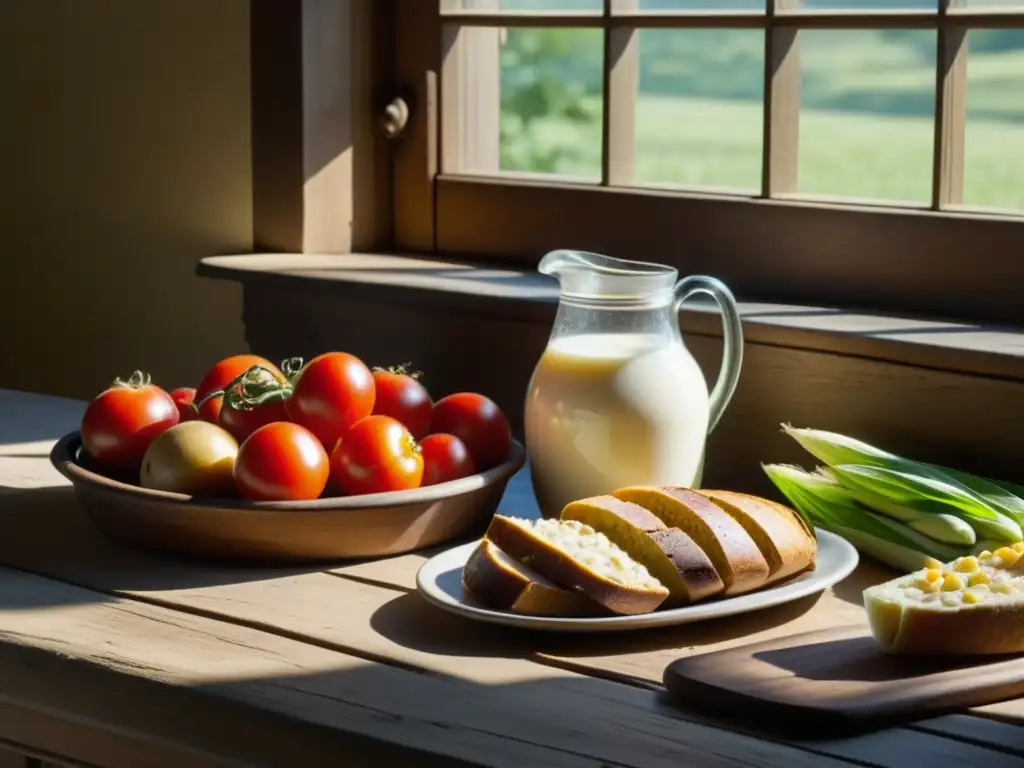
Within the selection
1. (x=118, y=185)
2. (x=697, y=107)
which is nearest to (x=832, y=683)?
(x=118, y=185)

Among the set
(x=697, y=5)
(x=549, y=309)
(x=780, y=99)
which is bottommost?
(x=549, y=309)

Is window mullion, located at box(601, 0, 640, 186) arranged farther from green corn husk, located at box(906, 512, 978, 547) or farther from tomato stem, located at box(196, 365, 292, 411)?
green corn husk, located at box(906, 512, 978, 547)

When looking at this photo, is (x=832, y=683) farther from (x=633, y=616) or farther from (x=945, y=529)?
(x=945, y=529)

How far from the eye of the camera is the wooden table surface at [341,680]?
3.18 feet

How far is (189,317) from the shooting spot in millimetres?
2129

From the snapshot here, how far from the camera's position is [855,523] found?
137cm

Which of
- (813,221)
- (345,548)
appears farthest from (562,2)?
(345,548)

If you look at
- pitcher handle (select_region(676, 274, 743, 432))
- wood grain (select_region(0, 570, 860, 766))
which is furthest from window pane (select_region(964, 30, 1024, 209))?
wood grain (select_region(0, 570, 860, 766))

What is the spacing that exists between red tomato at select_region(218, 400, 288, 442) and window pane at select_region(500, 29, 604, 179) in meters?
0.66

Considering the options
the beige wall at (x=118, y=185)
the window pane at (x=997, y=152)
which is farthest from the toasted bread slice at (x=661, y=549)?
the window pane at (x=997, y=152)

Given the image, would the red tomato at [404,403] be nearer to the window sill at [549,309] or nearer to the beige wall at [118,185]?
the window sill at [549,309]

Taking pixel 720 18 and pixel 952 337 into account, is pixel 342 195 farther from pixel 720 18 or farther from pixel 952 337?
pixel 952 337

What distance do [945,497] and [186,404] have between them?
0.70 meters

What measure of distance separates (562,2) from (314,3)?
0.30m
